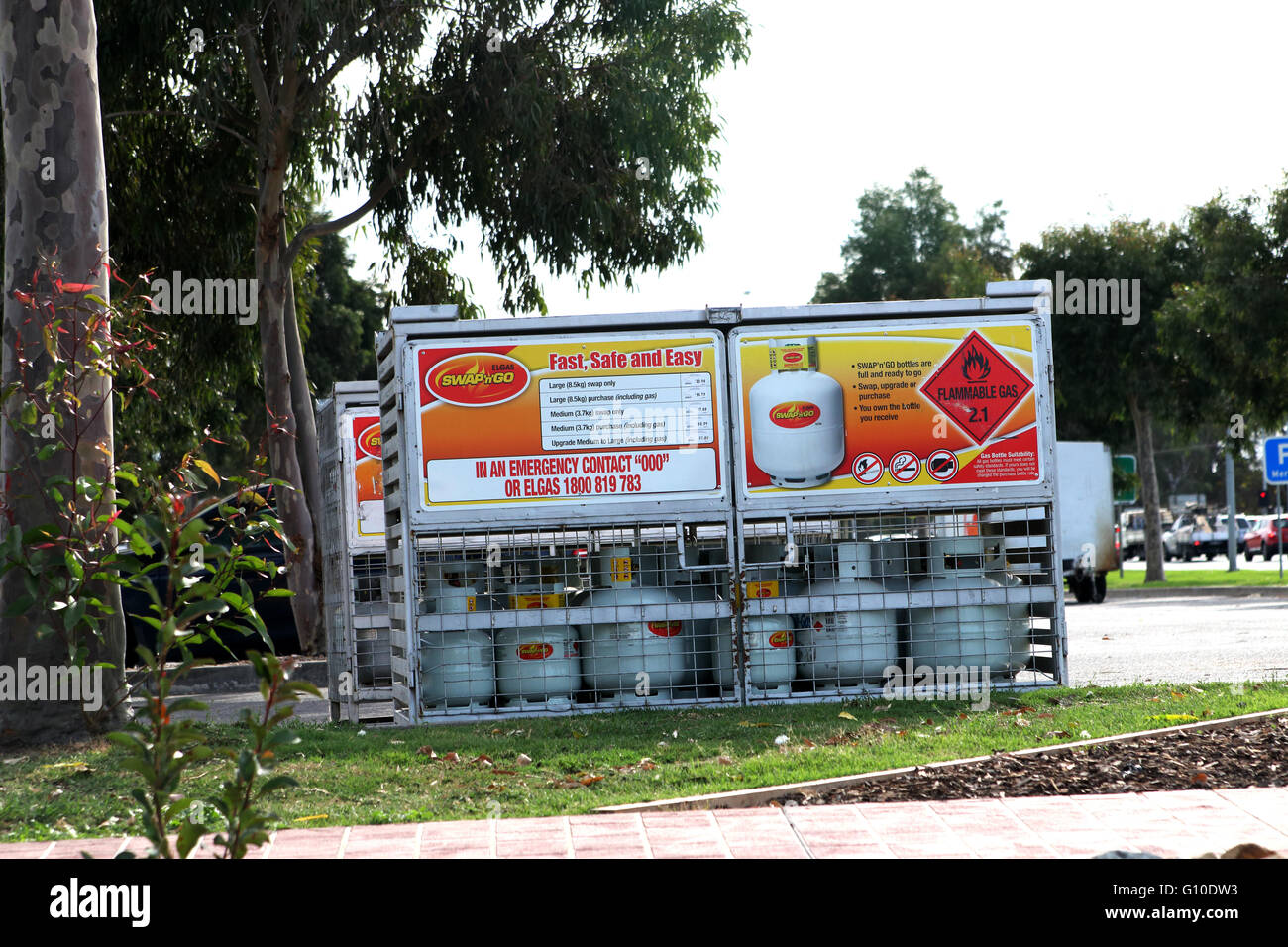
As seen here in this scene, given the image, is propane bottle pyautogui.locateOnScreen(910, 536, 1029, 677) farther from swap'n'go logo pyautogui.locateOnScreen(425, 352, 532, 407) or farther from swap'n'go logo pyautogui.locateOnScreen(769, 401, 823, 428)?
swap'n'go logo pyautogui.locateOnScreen(425, 352, 532, 407)

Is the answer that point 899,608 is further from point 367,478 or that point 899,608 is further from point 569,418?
point 367,478

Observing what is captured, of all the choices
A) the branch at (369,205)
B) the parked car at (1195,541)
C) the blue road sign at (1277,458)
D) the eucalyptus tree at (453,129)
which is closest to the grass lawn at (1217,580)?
the blue road sign at (1277,458)

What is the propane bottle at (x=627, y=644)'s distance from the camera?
836cm

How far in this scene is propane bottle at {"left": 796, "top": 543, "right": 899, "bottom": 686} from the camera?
8.53 metres

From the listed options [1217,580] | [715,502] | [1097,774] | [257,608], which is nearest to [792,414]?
[715,502]

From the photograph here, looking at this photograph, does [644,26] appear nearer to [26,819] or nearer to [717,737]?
[717,737]

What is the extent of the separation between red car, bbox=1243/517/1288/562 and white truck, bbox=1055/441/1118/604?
28.2 m

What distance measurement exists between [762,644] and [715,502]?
0.95 m

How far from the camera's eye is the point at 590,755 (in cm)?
680

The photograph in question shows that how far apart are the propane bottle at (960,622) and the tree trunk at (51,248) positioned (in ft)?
16.1

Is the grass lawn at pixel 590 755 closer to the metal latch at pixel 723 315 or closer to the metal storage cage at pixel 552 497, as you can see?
the metal storage cage at pixel 552 497

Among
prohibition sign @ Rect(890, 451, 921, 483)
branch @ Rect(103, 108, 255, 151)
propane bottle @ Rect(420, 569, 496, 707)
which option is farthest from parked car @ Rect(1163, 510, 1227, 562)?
propane bottle @ Rect(420, 569, 496, 707)

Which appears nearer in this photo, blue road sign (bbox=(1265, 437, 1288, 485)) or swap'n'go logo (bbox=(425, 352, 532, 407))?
swap'n'go logo (bbox=(425, 352, 532, 407))

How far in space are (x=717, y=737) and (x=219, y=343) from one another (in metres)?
12.6
